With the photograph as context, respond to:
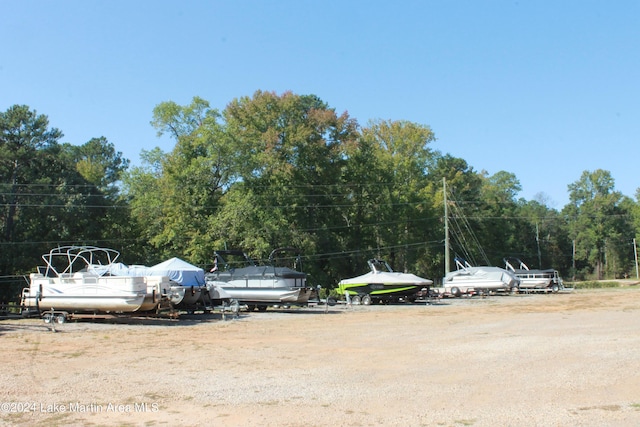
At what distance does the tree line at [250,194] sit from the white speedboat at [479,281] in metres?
8.01

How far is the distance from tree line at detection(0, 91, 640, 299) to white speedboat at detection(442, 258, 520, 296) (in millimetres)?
8010

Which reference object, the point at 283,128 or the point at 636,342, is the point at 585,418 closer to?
the point at 636,342

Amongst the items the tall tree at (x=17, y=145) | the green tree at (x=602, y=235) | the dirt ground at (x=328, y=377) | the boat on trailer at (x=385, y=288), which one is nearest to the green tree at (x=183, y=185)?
Result: the tall tree at (x=17, y=145)

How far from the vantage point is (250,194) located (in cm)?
4319

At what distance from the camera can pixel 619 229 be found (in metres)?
88.2

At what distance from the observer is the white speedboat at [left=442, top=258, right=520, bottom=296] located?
41.0m

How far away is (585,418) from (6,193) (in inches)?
1459

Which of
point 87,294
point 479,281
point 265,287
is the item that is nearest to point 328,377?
point 87,294

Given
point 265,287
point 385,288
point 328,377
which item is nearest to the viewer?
point 328,377

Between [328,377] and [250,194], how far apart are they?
3505 cm

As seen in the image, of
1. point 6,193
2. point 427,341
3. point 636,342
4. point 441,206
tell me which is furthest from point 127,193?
point 636,342

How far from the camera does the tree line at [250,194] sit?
36562 mm

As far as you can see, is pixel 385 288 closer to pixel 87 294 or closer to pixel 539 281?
pixel 87 294

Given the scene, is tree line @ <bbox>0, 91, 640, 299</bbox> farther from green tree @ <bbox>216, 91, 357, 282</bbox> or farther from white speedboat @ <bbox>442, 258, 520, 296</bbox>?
white speedboat @ <bbox>442, 258, 520, 296</bbox>
